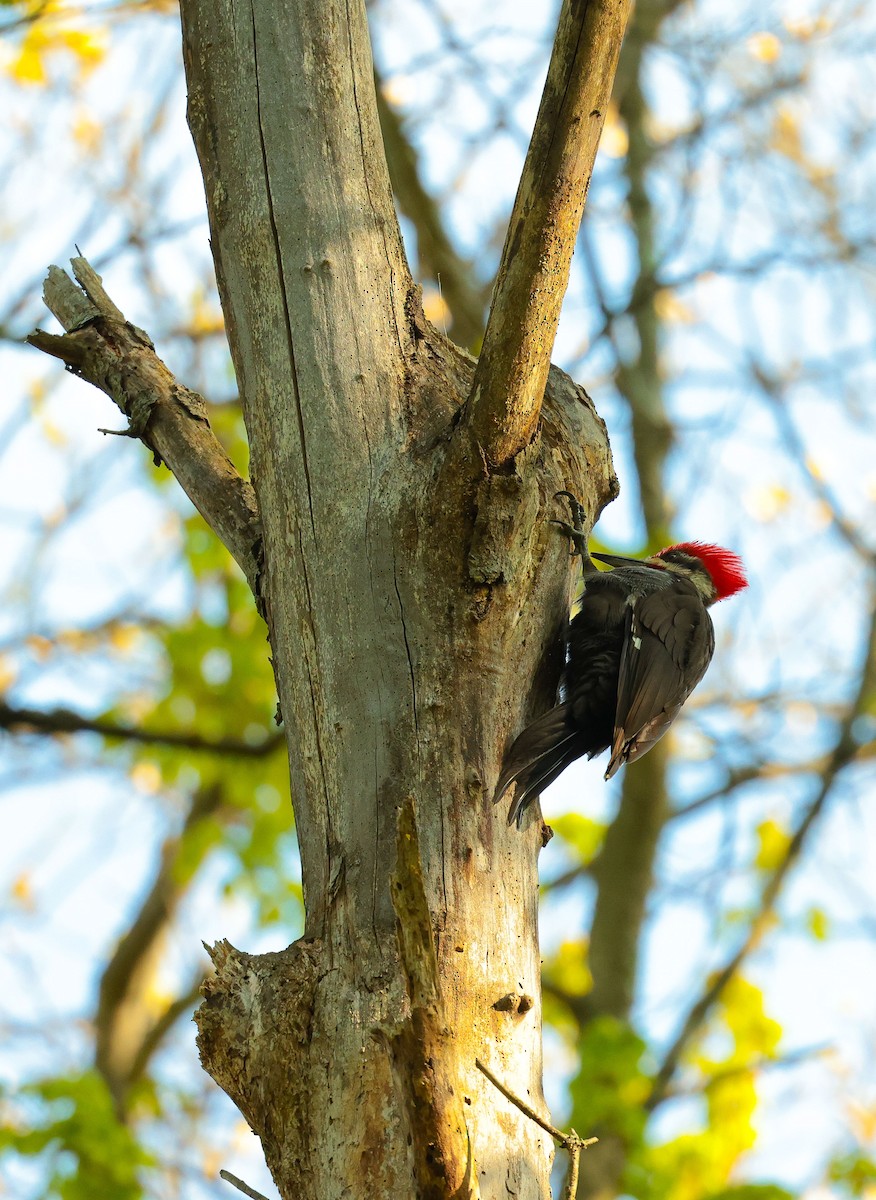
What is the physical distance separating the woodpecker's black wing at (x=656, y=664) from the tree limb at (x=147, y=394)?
3.57 ft

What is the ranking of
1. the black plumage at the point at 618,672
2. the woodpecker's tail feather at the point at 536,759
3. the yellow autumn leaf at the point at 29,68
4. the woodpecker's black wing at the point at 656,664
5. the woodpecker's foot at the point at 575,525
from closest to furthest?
1. the woodpecker's tail feather at the point at 536,759
2. the black plumage at the point at 618,672
3. the woodpecker's foot at the point at 575,525
4. the woodpecker's black wing at the point at 656,664
5. the yellow autumn leaf at the point at 29,68

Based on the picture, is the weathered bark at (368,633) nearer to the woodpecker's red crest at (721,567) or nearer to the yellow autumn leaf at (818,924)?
the woodpecker's red crest at (721,567)

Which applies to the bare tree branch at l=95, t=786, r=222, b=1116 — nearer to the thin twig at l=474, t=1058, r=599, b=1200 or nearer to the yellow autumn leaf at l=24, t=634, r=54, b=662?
the yellow autumn leaf at l=24, t=634, r=54, b=662

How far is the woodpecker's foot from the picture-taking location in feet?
7.45

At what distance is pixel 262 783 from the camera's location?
5.94 m

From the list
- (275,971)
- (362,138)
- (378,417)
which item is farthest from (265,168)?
(275,971)

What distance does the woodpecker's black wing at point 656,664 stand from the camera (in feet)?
9.78

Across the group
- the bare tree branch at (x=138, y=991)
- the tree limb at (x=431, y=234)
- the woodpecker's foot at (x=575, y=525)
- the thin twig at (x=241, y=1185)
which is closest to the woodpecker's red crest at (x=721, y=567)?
the tree limb at (x=431, y=234)

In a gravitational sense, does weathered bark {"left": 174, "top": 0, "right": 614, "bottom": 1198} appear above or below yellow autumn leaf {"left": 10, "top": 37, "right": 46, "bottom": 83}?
below

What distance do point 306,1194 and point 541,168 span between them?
1578 millimetres

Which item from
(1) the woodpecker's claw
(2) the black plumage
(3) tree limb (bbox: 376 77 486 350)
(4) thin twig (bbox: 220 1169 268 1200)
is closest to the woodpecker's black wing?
(2) the black plumage

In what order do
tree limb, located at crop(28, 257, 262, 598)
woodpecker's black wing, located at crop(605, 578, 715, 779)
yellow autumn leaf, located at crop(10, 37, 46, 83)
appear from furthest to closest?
yellow autumn leaf, located at crop(10, 37, 46, 83), woodpecker's black wing, located at crop(605, 578, 715, 779), tree limb, located at crop(28, 257, 262, 598)

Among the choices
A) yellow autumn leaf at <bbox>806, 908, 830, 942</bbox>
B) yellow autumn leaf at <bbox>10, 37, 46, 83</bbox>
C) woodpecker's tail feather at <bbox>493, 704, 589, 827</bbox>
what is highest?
yellow autumn leaf at <bbox>10, 37, 46, 83</bbox>

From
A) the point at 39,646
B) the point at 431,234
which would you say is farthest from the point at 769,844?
the point at 39,646
